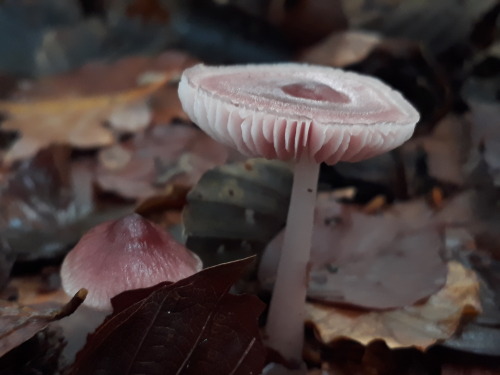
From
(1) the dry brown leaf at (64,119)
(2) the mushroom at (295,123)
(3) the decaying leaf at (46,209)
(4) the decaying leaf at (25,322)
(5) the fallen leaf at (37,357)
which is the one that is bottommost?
(1) the dry brown leaf at (64,119)

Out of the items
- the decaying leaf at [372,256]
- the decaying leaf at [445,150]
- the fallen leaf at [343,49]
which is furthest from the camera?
the fallen leaf at [343,49]

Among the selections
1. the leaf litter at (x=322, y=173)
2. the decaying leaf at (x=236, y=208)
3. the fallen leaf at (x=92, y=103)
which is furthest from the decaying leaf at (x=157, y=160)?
the decaying leaf at (x=236, y=208)

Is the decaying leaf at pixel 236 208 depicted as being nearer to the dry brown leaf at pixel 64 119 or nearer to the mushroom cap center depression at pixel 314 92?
the mushroom cap center depression at pixel 314 92

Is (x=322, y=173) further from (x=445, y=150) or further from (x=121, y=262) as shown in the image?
(x=121, y=262)

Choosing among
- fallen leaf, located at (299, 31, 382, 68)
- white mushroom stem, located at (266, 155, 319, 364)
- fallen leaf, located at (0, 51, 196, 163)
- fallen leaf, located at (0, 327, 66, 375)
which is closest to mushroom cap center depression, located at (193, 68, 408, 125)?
white mushroom stem, located at (266, 155, 319, 364)

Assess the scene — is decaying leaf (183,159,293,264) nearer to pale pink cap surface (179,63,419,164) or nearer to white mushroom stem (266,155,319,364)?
white mushroom stem (266,155,319,364)

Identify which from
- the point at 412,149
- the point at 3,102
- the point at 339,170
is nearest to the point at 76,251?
Answer: the point at 339,170
